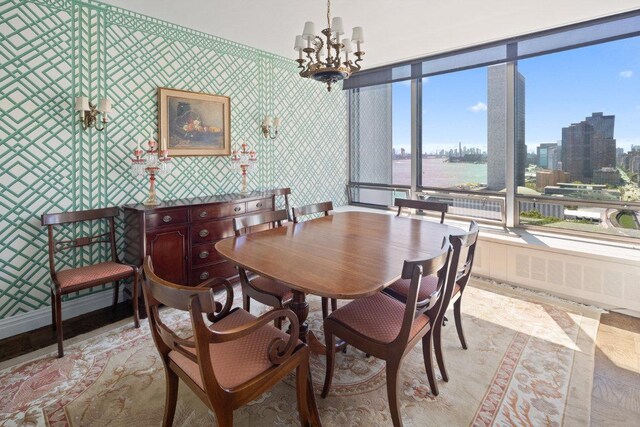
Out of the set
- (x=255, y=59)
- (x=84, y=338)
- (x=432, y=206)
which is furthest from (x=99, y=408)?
(x=255, y=59)

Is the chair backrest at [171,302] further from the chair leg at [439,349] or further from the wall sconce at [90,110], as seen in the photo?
the wall sconce at [90,110]

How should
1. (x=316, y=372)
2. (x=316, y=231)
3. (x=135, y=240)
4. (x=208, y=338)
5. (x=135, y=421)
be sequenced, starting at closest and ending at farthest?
(x=208, y=338), (x=135, y=421), (x=316, y=372), (x=316, y=231), (x=135, y=240)

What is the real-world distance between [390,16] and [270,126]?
189 cm

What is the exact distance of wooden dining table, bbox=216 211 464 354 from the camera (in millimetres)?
1557

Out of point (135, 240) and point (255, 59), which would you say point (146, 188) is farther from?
point (255, 59)

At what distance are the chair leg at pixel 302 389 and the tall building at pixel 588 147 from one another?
3575 mm

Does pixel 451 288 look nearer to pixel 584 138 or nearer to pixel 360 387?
pixel 360 387

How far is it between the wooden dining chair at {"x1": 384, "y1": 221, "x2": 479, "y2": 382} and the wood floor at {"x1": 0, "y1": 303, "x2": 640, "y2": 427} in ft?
2.52

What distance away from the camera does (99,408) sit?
71.9 inches

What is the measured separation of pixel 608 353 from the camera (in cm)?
235

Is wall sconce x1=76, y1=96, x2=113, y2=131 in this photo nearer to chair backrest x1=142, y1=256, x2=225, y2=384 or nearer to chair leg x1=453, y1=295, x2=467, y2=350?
chair backrest x1=142, y1=256, x2=225, y2=384

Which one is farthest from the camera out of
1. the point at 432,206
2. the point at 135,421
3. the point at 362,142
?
the point at 362,142

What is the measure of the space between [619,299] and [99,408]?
402 cm

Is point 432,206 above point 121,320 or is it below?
above
